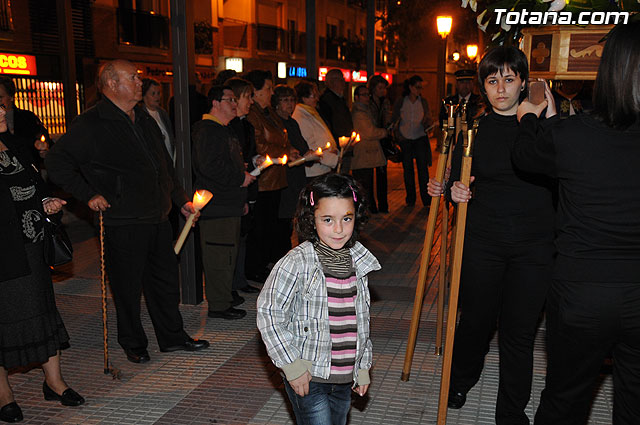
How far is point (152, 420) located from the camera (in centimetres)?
406

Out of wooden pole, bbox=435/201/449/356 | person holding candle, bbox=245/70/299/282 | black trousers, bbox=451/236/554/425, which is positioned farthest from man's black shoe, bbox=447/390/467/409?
person holding candle, bbox=245/70/299/282

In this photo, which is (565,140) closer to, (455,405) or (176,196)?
Answer: (455,405)

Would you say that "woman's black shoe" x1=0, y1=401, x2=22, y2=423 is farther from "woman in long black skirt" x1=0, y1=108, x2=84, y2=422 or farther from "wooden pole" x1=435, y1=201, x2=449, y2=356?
"wooden pole" x1=435, y1=201, x2=449, y2=356

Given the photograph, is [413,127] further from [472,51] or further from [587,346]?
[472,51]

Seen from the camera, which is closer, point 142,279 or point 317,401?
point 317,401

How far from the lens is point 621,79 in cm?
250

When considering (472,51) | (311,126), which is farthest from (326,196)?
(472,51)

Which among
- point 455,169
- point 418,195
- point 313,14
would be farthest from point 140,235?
point 418,195

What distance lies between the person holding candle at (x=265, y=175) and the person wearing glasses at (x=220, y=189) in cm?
85

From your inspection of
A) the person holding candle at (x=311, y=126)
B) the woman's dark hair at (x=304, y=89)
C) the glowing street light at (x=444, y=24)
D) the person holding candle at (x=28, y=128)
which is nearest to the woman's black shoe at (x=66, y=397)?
the person holding candle at (x=28, y=128)

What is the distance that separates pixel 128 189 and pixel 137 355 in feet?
Answer: 4.14

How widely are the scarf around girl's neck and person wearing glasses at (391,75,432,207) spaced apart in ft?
27.9

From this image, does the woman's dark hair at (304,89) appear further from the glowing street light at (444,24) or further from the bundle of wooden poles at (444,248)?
the glowing street light at (444,24)

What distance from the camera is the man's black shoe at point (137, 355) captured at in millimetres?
4945
